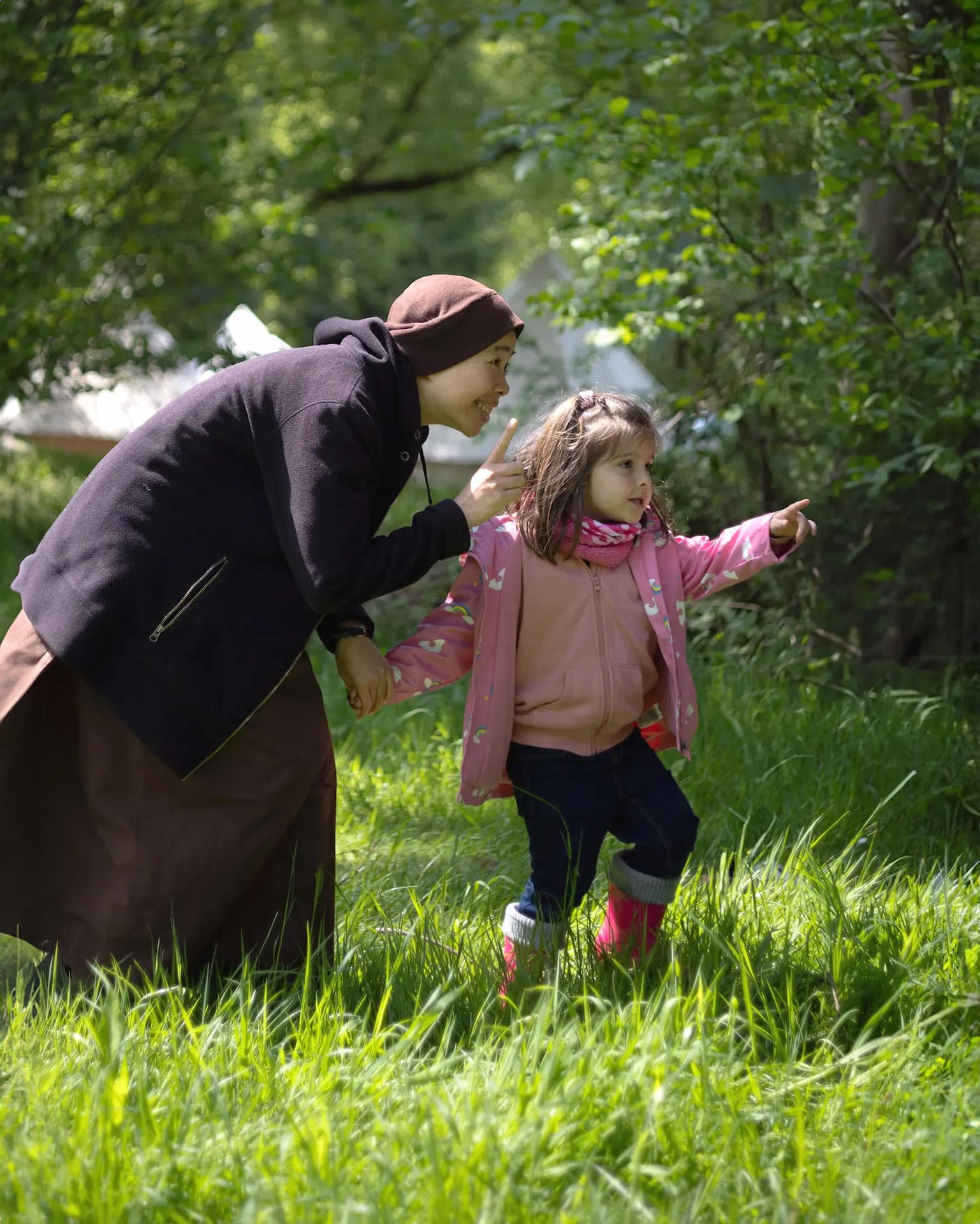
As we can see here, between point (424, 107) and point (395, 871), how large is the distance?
1491cm

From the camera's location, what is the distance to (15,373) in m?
8.32

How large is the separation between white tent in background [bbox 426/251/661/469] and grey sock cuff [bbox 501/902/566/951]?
4072 millimetres

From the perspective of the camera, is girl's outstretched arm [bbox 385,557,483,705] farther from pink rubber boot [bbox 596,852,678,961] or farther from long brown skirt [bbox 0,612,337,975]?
pink rubber boot [bbox 596,852,678,961]

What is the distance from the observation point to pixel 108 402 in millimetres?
14398

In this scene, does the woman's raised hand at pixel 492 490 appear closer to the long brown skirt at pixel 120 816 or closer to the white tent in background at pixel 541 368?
the long brown skirt at pixel 120 816

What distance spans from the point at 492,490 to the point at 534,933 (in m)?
0.90

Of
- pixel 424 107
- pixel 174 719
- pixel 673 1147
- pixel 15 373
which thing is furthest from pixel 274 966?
pixel 424 107

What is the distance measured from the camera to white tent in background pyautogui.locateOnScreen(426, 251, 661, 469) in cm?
675

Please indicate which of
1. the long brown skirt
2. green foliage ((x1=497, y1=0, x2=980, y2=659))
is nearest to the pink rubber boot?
the long brown skirt

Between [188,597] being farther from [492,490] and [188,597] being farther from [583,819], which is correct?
[583,819]

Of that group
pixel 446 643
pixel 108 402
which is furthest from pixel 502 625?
pixel 108 402

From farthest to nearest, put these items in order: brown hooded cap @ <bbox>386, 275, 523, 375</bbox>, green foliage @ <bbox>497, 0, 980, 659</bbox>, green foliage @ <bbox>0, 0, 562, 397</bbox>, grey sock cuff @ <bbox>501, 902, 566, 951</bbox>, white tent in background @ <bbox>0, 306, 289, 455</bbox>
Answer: white tent in background @ <bbox>0, 306, 289, 455</bbox>
green foliage @ <bbox>0, 0, 562, 397</bbox>
green foliage @ <bbox>497, 0, 980, 659</bbox>
grey sock cuff @ <bbox>501, 902, 566, 951</bbox>
brown hooded cap @ <bbox>386, 275, 523, 375</bbox>

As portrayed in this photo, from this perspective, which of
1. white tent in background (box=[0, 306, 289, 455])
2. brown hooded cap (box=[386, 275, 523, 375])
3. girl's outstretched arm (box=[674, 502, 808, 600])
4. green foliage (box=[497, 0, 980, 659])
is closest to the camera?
brown hooded cap (box=[386, 275, 523, 375])

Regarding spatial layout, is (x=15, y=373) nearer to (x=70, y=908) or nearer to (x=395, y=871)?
(x=395, y=871)
